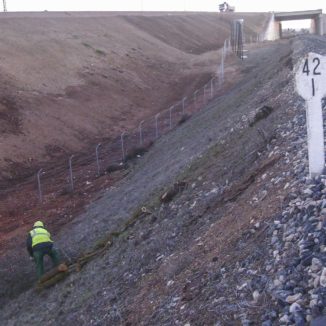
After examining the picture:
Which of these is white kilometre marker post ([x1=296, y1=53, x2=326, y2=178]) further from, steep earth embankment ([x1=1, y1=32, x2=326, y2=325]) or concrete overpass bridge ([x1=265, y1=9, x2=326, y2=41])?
concrete overpass bridge ([x1=265, y1=9, x2=326, y2=41])

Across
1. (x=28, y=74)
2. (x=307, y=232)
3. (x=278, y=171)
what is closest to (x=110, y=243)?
(x=278, y=171)

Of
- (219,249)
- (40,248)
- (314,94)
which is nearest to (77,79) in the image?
(40,248)

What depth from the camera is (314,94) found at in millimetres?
7617

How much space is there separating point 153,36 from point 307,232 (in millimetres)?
70532

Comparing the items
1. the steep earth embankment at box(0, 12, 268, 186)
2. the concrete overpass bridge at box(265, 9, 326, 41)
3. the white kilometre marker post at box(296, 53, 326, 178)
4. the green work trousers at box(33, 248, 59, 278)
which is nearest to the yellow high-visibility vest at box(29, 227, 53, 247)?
the green work trousers at box(33, 248, 59, 278)

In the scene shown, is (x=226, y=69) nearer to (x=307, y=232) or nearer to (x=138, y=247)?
(x=138, y=247)

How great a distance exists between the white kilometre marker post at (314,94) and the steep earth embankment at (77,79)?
20.4 meters

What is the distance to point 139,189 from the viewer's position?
18.5 metres

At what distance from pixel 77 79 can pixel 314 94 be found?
37.2m

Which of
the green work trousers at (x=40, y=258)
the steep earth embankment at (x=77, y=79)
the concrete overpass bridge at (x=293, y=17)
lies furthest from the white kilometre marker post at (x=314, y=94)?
the concrete overpass bridge at (x=293, y=17)

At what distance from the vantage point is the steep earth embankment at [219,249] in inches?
250

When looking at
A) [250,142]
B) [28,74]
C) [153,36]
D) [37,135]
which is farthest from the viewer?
[153,36]

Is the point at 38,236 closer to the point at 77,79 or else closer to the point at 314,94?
the point at 314,94

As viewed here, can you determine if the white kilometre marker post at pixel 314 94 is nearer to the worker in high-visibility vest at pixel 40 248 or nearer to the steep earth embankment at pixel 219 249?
the steep earth embankment at pixel 219 249
